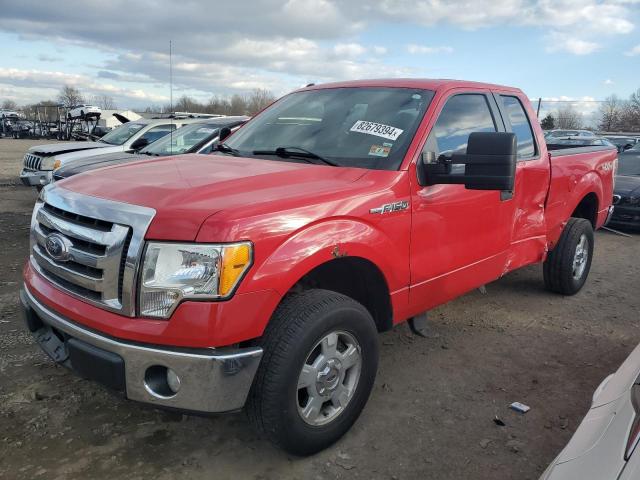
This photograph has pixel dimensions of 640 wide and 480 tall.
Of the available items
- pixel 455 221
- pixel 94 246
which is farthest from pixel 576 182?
pixel 94 246

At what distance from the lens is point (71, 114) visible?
80.4 feet

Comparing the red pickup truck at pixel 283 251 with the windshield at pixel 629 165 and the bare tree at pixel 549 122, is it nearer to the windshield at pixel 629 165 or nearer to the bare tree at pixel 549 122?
the windshield at pixel 629 165

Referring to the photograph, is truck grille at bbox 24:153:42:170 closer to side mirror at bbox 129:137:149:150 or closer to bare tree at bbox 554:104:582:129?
side mirror at bbox 129:137:149:150

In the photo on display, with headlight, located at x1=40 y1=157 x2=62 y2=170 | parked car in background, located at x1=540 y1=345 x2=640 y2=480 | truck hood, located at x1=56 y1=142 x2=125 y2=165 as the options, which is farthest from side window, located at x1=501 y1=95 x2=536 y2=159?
headlight, located at x1=40 y1=157 x2=62 y2=170

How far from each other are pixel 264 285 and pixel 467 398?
1760 millimetres

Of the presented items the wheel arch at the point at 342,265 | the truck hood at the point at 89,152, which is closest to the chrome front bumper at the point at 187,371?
the wheel arch at the point at 342,265

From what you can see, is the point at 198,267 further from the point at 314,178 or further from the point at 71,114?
the point at 71,114

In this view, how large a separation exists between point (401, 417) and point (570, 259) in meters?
2.81

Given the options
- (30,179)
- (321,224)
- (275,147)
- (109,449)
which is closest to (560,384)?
(321,224)

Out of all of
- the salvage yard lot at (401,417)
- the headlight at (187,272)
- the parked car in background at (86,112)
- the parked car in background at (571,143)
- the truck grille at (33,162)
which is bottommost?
the salvage yard lot at (401,417)

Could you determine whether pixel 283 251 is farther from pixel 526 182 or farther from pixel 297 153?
pixel 526 182

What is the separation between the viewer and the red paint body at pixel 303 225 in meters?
2.20

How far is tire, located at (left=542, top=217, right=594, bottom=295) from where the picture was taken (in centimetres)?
498

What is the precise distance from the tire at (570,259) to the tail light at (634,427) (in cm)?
339
